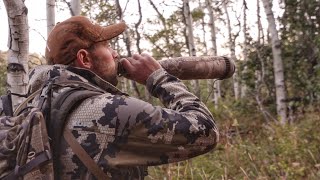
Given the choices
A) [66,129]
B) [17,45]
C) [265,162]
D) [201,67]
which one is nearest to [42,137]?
[66,129]

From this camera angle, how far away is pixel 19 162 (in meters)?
1.56

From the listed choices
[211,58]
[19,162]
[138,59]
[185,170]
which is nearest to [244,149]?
[185,170]

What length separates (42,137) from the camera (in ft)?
5.08

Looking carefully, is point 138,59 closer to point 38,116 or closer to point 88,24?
point 88,24

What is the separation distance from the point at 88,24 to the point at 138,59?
236 mm

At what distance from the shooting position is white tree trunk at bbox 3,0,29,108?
10.3ft

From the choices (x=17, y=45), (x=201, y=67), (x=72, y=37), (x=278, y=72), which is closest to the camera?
(x=72, y=37)

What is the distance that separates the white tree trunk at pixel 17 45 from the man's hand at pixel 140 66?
1.50 metres

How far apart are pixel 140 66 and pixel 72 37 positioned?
0.28 meters

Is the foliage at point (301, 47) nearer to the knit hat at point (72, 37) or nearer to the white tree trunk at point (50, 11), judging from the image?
the white tree trunk at point (50, 11)

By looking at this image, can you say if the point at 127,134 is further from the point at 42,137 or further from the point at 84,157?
the point at 42,137

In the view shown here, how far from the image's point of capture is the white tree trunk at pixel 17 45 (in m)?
3.15

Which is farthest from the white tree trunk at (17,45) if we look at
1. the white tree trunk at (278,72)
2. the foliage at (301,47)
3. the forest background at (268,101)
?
the foliage at (301,47)

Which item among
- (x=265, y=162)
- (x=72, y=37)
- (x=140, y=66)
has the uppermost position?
(x=72, y=37)
